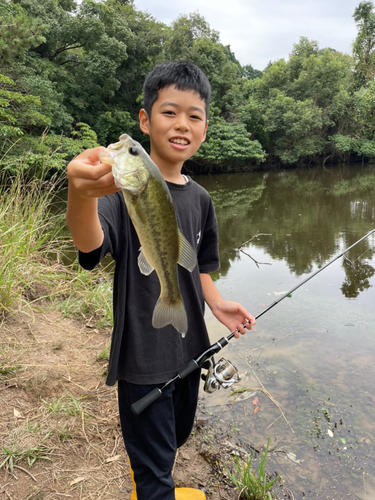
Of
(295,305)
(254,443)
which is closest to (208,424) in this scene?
(254,443)

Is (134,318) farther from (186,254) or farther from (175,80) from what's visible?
(175,80)

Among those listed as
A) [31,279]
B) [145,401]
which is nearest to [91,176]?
[145,401]

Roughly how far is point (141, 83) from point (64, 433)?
22.8m

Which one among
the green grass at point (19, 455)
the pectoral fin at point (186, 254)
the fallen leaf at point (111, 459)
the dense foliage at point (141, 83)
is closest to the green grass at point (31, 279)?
the green grass at point (19, 455)

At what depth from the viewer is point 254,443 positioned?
2369 millimetres

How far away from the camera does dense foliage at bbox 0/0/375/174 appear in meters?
12.6

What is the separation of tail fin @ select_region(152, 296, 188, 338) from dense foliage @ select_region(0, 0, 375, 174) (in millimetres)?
9812

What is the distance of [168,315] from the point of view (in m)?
1.27

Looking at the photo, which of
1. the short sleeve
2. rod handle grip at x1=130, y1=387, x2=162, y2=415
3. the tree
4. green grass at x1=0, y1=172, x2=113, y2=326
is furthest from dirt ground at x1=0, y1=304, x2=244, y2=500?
the tree

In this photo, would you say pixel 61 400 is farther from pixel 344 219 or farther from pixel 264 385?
pixel 344 219

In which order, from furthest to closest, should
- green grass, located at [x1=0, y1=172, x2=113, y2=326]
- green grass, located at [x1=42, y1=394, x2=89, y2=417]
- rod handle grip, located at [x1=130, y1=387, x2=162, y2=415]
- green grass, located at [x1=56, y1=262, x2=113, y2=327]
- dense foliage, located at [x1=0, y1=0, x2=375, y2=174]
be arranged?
1. dense foliage, located at [x1=0, y1=0, x2=375, y2=174]
2. green grass, located at [x1=56, y1=262, x2=113, y2=327]
3. green grass, located at [x1=0, y1=172, x2=113, y2=326]
4. green grass, located at [x1=42, y1=394, x2=89, y2=417]
5. rod handle grip, located at [x1=130, y1=387, x2=162, y2=415]

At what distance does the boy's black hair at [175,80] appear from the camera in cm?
146

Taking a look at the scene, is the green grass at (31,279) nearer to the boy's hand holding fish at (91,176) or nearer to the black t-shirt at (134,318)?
the black t-shirt at (134,318)

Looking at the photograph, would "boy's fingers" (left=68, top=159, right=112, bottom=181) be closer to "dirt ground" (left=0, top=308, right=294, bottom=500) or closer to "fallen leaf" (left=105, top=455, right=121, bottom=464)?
"dirt ground" (left=0, top=308, right=294, bottom=500)
